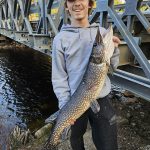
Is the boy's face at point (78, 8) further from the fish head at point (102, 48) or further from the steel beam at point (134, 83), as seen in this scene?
the steel beam at point (134, 83)

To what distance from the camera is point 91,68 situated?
336 centimetres

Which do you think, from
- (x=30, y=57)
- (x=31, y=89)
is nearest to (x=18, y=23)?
(x=31, y=89)

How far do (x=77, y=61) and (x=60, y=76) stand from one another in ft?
0.83

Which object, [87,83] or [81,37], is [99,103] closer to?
[87,83]

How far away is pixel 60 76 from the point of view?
358 cm

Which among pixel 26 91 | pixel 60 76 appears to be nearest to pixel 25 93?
pixel 26 91

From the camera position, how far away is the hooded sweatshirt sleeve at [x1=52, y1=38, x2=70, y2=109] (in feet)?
11.6

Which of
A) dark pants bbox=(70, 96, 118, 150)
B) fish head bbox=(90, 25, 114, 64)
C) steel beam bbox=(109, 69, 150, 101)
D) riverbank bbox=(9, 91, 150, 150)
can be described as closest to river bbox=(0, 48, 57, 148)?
riverbank bbox=(9, 91, 150, 150)

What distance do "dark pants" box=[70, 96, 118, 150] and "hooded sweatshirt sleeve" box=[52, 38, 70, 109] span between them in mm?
334

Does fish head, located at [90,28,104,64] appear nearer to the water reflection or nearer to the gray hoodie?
the gray hoodie

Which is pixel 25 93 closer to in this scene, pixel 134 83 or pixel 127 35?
pixel 127 35

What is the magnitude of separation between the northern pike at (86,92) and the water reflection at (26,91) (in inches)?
258

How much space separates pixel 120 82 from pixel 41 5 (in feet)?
17.2

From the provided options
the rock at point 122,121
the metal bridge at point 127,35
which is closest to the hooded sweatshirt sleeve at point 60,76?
the metal bridge at point 127,35
